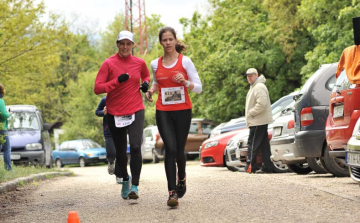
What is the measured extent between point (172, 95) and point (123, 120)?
90cm

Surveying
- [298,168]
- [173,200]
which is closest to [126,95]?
[173,200]

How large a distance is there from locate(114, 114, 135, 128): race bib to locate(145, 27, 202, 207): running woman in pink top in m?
0.59

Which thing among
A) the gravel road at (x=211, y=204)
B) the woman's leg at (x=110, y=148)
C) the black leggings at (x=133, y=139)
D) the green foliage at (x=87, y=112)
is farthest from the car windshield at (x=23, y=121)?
the green foliage at (x=87, y=112)

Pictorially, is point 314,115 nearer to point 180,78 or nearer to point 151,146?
point 180,78

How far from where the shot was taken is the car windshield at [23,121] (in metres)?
21.3

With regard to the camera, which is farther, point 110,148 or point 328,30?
point 328,30

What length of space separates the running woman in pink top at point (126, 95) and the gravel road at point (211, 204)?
0.62 meters

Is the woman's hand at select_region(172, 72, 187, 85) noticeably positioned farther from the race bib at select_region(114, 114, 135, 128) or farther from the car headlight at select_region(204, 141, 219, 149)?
the car headlight at select_region(204, 141, 219, 149)

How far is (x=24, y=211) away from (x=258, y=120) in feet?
21.5

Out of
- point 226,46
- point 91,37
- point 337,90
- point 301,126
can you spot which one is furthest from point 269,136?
point 91,37

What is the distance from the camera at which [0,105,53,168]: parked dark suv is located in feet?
66.8

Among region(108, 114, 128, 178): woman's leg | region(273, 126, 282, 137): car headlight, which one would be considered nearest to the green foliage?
region(273, 126, 282, 137): car headlight

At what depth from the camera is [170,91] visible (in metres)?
8.16

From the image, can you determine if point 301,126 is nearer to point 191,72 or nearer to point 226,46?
point 191,72
